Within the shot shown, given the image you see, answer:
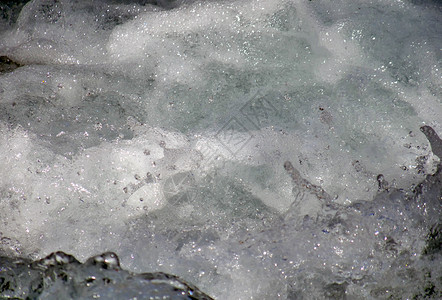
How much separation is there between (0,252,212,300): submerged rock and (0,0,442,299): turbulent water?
0.4 inches

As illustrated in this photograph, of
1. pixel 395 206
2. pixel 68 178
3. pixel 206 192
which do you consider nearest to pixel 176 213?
pixel 206 192

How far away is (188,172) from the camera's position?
1.35 m

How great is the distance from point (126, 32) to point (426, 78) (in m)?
1.03

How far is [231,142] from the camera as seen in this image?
1.40m

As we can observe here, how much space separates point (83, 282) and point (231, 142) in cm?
62

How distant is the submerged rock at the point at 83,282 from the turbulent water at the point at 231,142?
0.01 metres

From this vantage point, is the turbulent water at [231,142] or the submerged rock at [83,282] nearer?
the submerged rock at [83,282]

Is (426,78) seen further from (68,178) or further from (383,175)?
(68,178)

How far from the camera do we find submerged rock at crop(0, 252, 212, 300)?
3.17ft

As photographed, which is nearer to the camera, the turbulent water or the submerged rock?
the submerged rock

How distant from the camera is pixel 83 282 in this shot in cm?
98

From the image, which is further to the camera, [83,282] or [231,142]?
[231,142]

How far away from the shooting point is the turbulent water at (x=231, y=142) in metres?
1.16

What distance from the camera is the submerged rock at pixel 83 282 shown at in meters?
0.97
